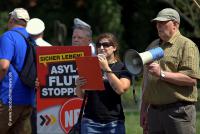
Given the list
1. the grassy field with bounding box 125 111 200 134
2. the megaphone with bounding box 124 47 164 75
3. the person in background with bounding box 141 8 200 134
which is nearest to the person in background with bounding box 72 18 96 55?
the person in background with bounding box 141 8 200 134

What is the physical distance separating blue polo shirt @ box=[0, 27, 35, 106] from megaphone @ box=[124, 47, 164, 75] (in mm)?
1881

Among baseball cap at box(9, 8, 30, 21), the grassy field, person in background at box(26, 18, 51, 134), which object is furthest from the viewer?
the grassy field

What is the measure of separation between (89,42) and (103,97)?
1251mm


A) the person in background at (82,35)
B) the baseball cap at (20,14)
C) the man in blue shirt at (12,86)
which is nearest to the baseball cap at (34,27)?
the baseball cap at (20,14)

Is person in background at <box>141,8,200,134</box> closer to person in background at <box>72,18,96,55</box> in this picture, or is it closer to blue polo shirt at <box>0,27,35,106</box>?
person in background at <box>72,18,96,55</box>

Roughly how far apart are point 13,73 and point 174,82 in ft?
7.00

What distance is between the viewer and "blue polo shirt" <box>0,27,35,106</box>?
305 inches

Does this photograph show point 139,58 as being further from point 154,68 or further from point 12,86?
point 12,86

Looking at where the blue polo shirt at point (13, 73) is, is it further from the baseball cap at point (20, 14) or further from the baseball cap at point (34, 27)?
the baseball cap at point (34, 27)

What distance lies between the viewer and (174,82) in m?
6.46

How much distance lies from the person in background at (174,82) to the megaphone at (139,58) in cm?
31

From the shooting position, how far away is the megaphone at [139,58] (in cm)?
606

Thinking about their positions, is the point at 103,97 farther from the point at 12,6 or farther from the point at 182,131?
the point at 12,6

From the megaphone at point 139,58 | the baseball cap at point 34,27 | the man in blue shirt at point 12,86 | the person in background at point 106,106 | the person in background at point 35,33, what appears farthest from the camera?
the person in background at point 35,33
